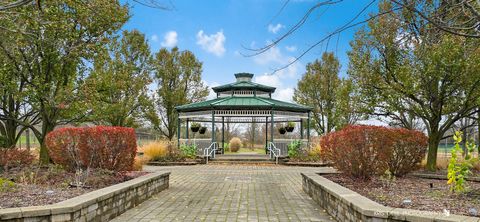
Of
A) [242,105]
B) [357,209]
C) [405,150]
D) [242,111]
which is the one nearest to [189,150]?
[242,111]

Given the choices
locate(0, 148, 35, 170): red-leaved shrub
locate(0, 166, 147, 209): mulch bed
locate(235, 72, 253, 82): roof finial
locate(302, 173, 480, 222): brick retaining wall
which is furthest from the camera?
locate(235, 72, 253, 82): roof finial

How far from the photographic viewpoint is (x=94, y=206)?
588cm

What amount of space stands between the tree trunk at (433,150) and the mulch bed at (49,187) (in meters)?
9.05

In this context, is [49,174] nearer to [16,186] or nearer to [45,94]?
[16,186]

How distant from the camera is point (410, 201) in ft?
19.1

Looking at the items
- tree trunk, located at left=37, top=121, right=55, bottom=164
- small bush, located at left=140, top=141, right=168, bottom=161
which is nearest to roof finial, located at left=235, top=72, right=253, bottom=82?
small bush, located at left=140, top=141, right=168, bottom=161

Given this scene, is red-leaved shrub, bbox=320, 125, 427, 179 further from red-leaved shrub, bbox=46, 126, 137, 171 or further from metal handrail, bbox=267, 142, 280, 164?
metal handrail, bbox=267, 142, 280, 164

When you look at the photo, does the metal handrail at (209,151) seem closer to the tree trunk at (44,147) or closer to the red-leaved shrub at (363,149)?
the tree trunk at (44,147)

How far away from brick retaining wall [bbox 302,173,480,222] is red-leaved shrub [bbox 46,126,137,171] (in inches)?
159

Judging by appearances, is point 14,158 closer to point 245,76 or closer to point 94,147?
point 94,147

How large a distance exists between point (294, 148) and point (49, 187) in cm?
1373

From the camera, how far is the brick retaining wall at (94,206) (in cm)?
477

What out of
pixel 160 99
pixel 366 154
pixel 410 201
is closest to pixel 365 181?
pixel 366 154

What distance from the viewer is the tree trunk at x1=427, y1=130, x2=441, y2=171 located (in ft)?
42.2
